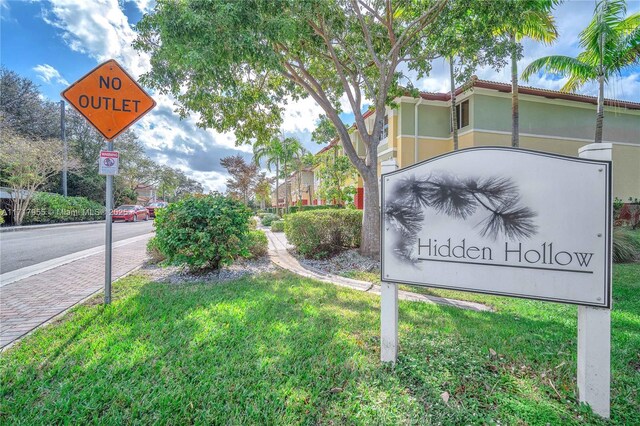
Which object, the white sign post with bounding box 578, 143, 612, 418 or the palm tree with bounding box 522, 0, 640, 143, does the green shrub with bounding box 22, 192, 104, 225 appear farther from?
the palm tree with bounding box 522, 0, 640, 143

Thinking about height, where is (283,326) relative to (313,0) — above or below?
below

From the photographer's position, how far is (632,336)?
3.29 meters

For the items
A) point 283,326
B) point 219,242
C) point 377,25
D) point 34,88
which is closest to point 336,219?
point 219,242

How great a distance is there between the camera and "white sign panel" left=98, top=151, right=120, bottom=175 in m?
3.97

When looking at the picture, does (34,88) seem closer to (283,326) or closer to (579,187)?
(283,326)

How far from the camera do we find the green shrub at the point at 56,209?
1862 centimetres

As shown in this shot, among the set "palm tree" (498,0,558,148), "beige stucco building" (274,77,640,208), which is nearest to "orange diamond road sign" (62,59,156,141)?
"palm tree" (498,0,558,148)

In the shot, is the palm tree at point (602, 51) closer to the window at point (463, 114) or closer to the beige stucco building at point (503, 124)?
the beige stucco building at point (503, 124)

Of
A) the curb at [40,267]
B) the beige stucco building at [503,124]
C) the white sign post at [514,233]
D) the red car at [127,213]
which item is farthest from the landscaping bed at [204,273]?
the red car at [127,213]

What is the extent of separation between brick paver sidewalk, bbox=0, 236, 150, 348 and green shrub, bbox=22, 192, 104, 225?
16.9 metres

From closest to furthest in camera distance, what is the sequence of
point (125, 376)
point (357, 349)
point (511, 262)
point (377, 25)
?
point (511, 262), point (125, 376), point (357, 349), point (377, 25)

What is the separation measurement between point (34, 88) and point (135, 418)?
35467mm

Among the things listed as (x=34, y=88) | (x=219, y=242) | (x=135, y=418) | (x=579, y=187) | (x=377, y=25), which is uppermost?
(x=34, y=88)

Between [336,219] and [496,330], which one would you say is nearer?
[496,330]
